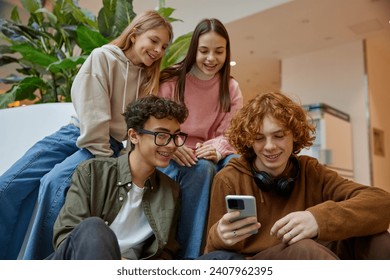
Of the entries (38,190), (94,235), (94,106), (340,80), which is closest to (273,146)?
(94,235)

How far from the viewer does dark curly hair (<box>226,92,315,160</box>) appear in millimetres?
905

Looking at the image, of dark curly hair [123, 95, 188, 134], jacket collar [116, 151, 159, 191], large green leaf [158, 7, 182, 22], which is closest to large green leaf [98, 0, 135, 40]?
large green leaf [158, 7, 182, 22]

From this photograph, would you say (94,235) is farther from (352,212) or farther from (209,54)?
(209,54)

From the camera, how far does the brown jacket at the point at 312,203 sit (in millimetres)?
762

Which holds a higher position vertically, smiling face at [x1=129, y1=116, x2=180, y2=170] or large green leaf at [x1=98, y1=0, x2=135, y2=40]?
large green leaf at [x1=98, y1=0, x2=135, y2=40]

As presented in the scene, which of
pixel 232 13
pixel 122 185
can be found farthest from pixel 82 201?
pixel 232 13

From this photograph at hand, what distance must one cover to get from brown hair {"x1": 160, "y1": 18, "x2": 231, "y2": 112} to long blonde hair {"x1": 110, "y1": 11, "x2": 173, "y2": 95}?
0.15 ft

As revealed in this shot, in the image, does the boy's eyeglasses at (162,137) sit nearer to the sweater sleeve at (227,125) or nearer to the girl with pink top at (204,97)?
the girl with pink top at (204,97)

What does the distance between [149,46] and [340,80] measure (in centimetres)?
118

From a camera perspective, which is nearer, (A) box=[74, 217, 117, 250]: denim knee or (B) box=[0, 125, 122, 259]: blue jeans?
(A) box=[74, 217, 117, 250]: denim knee

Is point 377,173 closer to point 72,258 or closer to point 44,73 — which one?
point 72,258

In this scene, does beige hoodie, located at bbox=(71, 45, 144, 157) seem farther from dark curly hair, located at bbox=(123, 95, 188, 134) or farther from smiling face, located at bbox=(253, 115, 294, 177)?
smiling face, located at bbox=(253, 115, 294, 177)

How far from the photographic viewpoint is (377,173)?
1.38 m

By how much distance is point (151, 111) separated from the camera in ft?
3.22
